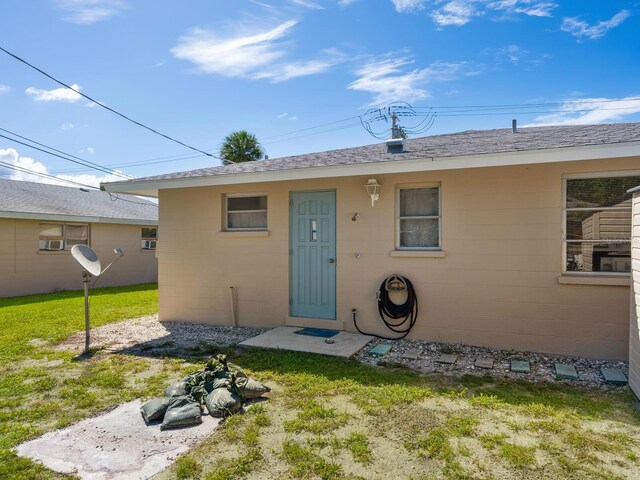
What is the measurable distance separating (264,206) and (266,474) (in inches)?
189

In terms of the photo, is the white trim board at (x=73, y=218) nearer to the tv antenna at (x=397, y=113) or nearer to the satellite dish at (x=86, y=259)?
the satellite dish at (x=86, y=259)

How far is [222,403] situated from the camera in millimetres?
3256

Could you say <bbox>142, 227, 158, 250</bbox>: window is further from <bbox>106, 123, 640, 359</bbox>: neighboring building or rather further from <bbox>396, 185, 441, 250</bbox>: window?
<bbox>396, 185, 441, 250</bbox>: window

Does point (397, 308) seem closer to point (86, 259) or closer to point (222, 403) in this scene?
point (222, 403)

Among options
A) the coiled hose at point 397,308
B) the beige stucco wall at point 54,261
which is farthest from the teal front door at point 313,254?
the beige stucco wall at point 54,261

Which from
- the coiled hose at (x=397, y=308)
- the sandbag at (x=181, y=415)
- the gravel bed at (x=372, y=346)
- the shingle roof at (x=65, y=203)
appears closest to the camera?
the sandbag at (x=181, y=415)

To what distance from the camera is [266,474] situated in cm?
239

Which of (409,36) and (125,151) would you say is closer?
(409,36)

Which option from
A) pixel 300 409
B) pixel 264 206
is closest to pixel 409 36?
pixel 264 206

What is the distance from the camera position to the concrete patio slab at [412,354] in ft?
15.8

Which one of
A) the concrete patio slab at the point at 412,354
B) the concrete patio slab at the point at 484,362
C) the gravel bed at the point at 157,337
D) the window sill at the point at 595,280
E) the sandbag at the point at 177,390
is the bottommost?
the gravel bed at the point at 157,337

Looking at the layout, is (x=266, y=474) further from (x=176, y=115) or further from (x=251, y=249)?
(x=176, y=115)

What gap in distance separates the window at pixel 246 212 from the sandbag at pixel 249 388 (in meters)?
3.42

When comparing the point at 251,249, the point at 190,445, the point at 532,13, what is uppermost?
the point at 532,13
